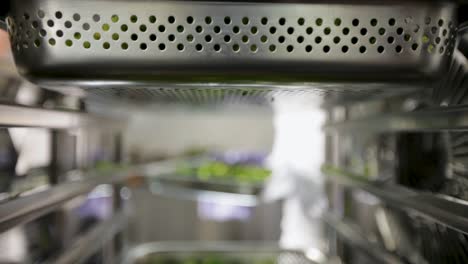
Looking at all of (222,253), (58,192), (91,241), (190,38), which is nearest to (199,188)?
(222,253)

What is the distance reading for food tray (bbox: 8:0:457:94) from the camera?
0.54 metres

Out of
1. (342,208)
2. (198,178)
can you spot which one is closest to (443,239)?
(342,208)

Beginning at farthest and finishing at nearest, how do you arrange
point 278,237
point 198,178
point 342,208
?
1. point 198,178
2. point 278,237
3. point 342,208

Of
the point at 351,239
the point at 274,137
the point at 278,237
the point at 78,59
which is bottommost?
the point at 278,237

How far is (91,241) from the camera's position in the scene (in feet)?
3.27

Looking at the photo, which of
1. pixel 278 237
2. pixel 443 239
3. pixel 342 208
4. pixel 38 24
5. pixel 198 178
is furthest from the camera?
pixel 198 178

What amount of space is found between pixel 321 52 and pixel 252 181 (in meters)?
1.44

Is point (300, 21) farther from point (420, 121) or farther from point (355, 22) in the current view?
point (420, 121)

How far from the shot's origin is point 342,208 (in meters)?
1.37

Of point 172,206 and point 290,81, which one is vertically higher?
point 290,81

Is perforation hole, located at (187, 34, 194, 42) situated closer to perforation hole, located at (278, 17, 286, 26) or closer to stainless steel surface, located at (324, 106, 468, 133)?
perforation hole, located at (278, 17, 286, 26)

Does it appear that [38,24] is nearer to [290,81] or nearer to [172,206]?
[290,81]

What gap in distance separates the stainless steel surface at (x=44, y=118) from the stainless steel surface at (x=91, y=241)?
26 cm

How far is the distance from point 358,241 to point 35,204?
0.75 meters
